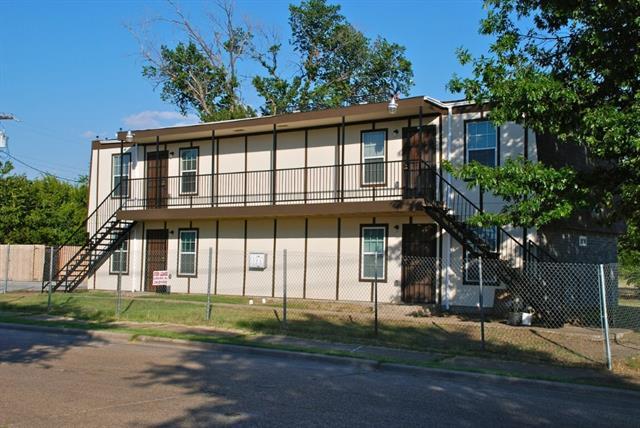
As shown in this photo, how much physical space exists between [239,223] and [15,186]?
18420 millimetres

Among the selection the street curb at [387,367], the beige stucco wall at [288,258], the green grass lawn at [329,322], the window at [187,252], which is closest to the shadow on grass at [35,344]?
the street curb at [387,367]

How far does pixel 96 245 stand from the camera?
80.8 feet

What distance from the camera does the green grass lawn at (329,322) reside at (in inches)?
490

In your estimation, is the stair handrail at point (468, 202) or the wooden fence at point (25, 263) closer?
the stair handrail at point (468, 202)

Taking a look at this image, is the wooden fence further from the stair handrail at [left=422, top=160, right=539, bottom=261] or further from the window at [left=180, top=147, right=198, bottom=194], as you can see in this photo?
the stair handrail at [left=422, top=160, right=539, bottom=261]

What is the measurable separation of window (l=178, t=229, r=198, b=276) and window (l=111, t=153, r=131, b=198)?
3.18m

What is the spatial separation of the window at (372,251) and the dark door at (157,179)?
8442 millimetres

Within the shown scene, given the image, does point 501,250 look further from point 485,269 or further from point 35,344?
point 35,344

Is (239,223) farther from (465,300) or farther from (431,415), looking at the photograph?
(431,415)

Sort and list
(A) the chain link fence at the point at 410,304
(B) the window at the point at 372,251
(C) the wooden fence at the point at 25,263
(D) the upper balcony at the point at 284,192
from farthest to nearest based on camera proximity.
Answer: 1. (C) the wooden fence at the point at 25,263
2. (B) the window at the point at 372,251
3. (D) the upper balcony at the point at 284,192
4. (A) the chain link fence at the point at 410,304

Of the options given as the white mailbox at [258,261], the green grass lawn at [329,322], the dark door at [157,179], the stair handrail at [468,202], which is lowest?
the green grass lawn at [329,322]

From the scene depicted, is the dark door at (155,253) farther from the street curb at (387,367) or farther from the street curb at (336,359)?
the street curb at (387,367)

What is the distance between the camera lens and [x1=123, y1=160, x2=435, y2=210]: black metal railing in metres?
20.3

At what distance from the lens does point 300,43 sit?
4359 cm
